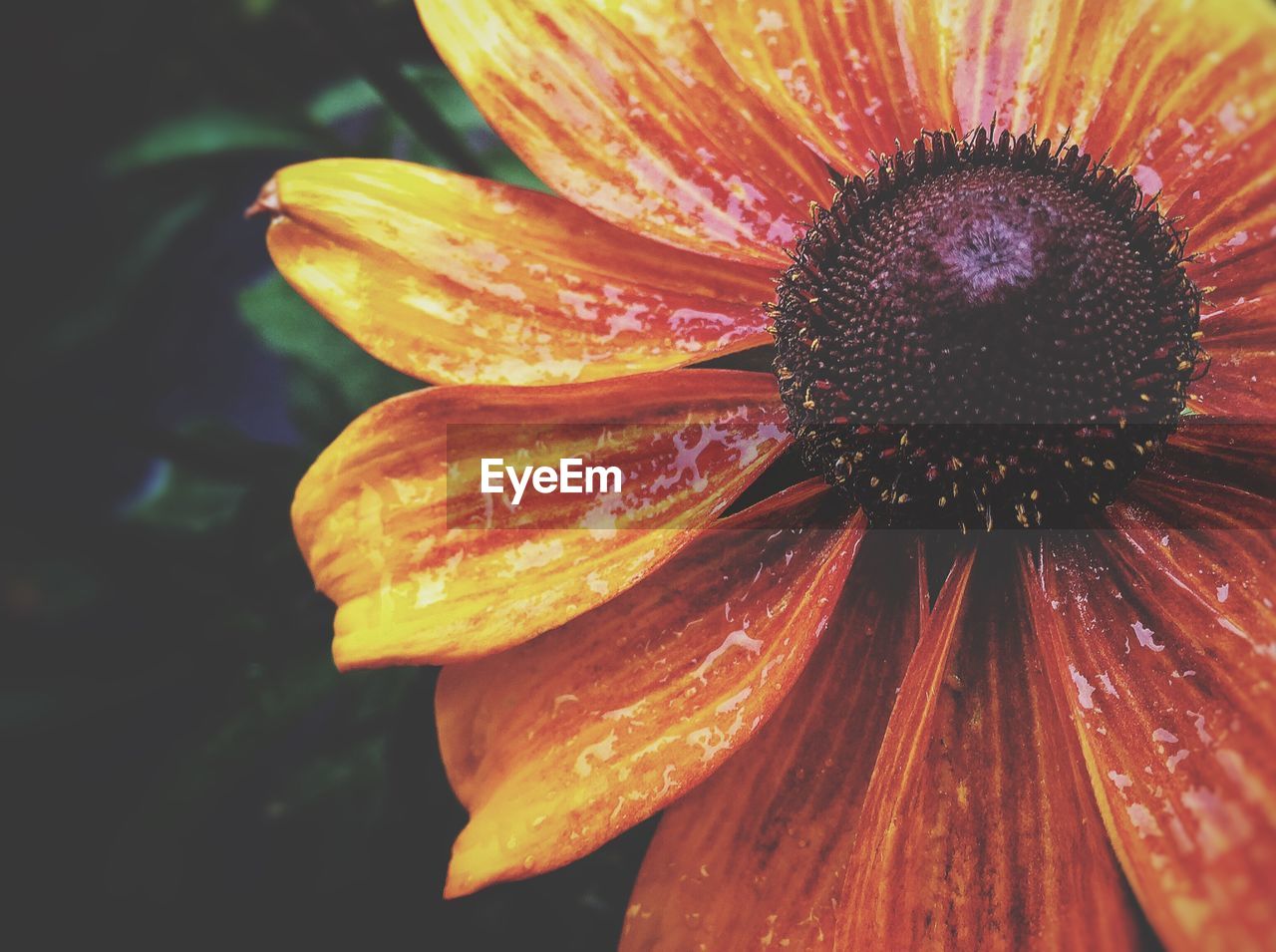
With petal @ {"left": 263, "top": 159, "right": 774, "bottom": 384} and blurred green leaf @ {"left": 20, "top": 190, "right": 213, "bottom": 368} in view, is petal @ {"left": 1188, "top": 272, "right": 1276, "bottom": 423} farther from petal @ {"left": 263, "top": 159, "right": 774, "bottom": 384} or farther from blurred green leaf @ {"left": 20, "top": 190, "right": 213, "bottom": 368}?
blurred green leaf @ {"left": 20, "top": 190, "right": 213, "bottom": 368}

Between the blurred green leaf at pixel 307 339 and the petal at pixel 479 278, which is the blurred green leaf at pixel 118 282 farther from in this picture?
the petal at pixel 479 278

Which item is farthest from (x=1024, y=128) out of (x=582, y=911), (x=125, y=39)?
(x=125, y=39)

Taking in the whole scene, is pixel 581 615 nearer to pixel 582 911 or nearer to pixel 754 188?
pixel 754 188

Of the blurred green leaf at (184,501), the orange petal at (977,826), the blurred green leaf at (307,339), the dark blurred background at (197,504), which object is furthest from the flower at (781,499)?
the blurred green leaf at (184,501)

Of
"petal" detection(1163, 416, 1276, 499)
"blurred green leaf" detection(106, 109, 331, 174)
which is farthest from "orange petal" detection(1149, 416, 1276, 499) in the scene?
"blurred green leaf" detection(106, 109, 331, 174)

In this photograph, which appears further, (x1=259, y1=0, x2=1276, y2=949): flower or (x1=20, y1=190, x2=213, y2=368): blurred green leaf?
(x1=20, y1=190, x2=213, y2=368): blurred green leaf
